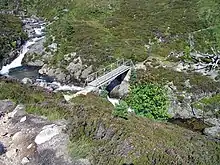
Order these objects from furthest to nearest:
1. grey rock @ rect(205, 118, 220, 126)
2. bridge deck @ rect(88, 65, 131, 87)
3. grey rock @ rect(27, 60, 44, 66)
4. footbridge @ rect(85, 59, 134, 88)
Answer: grey rock @ rect(27, 60, 44, 66), footbridge @ rect(85, 59, 134, 88), bridge deck @ rect(88, 65, 131, 87), grey rock @ rect(205, 118, 220, 126)

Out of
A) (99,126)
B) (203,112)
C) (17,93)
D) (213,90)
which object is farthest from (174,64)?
(99,126)

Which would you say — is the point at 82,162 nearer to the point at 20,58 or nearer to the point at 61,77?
the point at 61,77

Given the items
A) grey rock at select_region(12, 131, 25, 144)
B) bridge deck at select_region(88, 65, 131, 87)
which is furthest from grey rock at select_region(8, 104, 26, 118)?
bridge deck at select_region(88, 65, 131, 87)

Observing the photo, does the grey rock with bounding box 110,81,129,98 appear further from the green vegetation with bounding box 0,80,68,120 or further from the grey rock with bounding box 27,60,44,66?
the green vegetation with bounding box 0,80,68,120

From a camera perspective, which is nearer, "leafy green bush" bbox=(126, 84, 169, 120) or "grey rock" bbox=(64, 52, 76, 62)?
"leafy green bush" bbox=(126, 84, 169, 120)

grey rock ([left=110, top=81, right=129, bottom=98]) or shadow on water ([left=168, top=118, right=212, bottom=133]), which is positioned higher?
shadow on water ([left=168, top=118, right=212, bottom=133])
